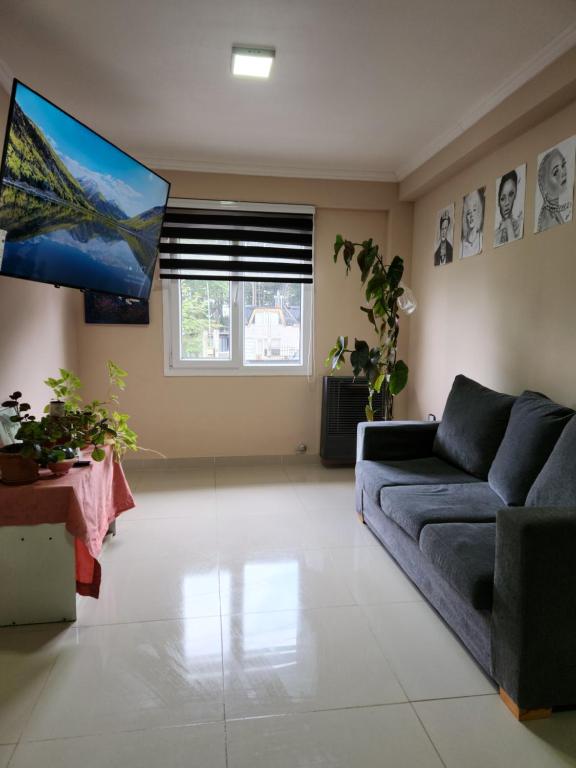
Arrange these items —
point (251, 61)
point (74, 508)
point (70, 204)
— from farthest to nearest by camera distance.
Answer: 1. point (251, 61)
2. point (70, 204)
3. point (74, 508)

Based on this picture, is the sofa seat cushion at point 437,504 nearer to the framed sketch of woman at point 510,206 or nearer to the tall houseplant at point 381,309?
the tall houseplant at point 381,309

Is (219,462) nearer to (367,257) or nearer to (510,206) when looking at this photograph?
(367,257)

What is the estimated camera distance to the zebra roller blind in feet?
13.9

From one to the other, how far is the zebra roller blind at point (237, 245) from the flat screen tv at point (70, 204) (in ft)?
3.39

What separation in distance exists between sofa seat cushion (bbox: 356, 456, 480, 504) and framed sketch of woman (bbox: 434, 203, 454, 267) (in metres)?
1.68

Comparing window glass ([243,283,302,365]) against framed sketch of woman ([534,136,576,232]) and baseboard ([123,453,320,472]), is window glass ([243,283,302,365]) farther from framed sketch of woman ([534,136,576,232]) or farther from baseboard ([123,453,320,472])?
framed sketch of woman ([534,136,576,232])

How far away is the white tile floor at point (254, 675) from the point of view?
4.87 feet

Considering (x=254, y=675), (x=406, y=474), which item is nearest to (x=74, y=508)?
(x=254, y=675)

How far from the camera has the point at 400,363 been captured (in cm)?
372

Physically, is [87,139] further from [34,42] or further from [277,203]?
[277,203]

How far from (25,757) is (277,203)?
157 inches

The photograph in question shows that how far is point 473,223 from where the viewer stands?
3484 mm

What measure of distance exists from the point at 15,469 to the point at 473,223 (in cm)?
322

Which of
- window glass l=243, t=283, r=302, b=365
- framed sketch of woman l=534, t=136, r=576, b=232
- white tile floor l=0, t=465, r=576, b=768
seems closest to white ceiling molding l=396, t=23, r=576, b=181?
framed sketch of woman l=534, t=136, r=576, b=232
